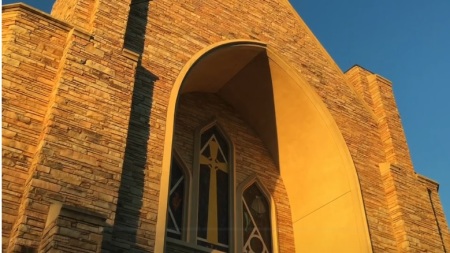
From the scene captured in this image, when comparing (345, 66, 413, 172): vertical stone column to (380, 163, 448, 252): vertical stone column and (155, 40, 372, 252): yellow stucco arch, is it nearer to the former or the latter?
(380, 163, 448, 252): vertical stone column

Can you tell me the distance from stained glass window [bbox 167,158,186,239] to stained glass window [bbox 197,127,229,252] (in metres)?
0.36

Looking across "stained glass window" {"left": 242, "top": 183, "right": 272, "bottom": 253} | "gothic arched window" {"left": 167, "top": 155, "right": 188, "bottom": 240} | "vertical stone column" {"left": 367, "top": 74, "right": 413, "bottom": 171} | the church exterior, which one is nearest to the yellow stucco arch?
the church exterior

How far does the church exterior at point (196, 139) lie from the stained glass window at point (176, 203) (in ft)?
0.08

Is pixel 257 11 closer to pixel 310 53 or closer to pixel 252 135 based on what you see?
pixel 310 53

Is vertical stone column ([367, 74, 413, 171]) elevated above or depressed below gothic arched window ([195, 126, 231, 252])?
above

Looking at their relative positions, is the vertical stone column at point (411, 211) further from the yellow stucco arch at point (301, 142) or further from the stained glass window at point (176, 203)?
the stained glass window at point (176, 203)

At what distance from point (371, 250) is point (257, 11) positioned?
16.8ft

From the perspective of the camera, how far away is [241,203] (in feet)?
31.7

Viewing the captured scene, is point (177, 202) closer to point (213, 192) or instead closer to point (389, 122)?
point (213, 192)

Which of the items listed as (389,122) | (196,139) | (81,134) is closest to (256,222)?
(196,139)

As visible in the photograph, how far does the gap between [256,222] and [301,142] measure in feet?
6.15

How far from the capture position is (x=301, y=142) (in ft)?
34.1

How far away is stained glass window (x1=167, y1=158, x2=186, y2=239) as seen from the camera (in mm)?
8401

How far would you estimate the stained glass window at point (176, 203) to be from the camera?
8.40m
